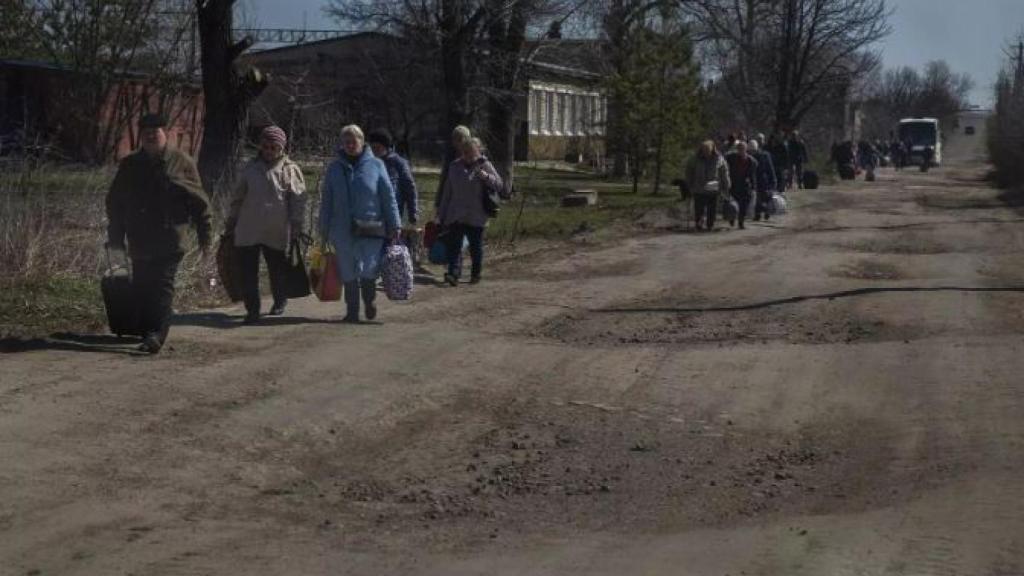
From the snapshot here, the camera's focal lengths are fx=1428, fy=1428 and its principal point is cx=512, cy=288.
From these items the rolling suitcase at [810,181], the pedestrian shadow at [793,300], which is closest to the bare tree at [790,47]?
the rolling suitcase at [810,181]

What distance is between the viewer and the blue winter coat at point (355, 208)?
12148mm

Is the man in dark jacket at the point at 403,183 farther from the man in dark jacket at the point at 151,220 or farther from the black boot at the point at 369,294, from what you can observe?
the man in dark jacket at the point at 151,220

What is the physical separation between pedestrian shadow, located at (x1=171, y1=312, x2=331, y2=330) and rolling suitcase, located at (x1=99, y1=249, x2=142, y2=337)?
4.04 ft

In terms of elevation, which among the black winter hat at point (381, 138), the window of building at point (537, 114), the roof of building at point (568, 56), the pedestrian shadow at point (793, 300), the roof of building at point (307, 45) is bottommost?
the pedestrian shadow at point (793, 300)

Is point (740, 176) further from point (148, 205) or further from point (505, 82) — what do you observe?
point (148, 205)

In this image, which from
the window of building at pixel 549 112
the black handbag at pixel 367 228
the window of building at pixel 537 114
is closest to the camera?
the black handbag at pixel 367 228

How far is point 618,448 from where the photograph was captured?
857 cm

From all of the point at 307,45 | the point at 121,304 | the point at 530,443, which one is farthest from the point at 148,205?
the point at 307,45

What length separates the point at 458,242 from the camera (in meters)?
15.7

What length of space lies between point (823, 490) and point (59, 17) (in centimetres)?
2586

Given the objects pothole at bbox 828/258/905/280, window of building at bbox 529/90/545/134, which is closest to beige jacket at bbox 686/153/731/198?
pothole at bbox 828/258/905/280

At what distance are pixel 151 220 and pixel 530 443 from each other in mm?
3682

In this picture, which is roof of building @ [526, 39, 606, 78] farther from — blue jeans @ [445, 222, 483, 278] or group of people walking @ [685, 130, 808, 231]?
blue jeans @ [445, 222, 483, 278]

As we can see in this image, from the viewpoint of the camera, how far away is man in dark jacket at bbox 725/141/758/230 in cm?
2589
